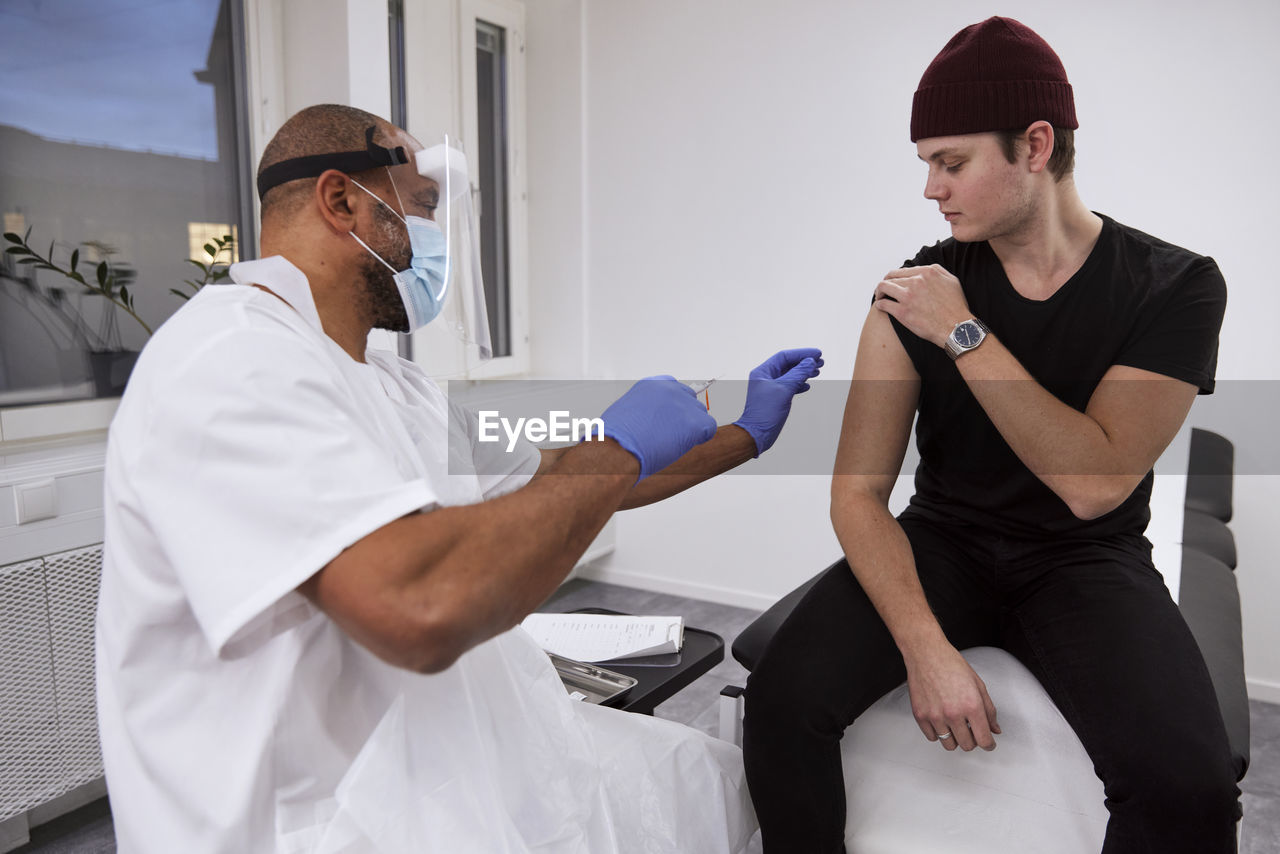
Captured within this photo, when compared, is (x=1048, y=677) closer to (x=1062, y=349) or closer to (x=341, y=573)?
(x=1062, y=349)

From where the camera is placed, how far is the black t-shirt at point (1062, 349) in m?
1.29

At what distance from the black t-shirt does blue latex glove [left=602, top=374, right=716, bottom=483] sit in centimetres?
53

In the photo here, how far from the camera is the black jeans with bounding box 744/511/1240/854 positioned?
1024 mm

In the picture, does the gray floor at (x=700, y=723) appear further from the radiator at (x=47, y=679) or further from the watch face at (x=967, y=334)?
the watch face at (x=967, y=334)

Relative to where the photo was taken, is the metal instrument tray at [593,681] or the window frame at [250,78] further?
the window frame at [250,78]

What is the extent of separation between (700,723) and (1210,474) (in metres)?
1.54

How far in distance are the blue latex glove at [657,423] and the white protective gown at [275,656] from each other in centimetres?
24

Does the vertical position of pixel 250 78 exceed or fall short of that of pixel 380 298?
it exceeds it

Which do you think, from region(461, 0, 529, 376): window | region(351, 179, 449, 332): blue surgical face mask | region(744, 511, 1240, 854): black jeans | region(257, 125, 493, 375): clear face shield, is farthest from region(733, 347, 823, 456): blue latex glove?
region(461, 0, 529, 376): window

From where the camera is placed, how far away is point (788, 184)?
3.06 metres

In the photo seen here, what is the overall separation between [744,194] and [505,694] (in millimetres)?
2444

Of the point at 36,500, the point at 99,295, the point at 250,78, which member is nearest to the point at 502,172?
the point at 250,78

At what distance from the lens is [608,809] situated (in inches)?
42.4

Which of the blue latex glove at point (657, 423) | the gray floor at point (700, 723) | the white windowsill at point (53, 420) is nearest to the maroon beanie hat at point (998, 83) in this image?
the blue latex glove at point (657, 423)
